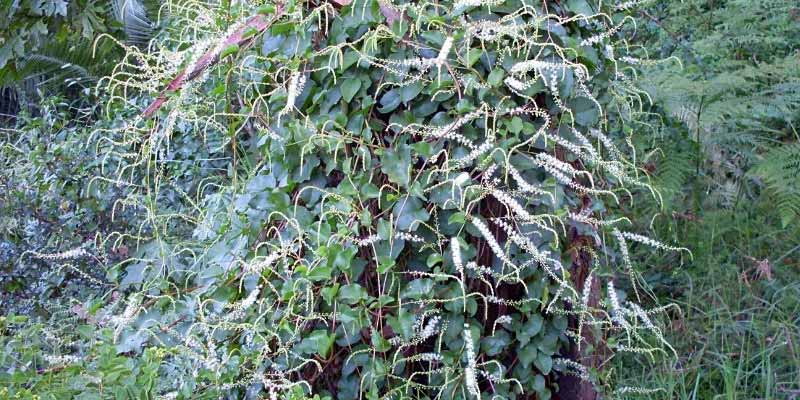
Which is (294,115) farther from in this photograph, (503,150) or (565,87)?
(565,87)

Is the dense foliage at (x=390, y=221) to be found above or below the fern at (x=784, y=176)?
above

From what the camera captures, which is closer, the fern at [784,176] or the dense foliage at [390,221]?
the dense foliage at [390,221]

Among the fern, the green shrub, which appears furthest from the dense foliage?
the fern

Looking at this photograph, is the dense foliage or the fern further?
the fern

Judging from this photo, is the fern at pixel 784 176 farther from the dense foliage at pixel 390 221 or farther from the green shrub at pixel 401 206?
the green shrub at pixel 401 206

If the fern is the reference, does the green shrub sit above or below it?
above

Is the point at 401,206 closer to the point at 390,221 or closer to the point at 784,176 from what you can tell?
the point at 390,221

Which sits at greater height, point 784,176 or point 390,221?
point 390,221

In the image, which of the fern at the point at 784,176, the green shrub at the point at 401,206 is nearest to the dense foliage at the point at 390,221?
the green shrub at the point at 401,206

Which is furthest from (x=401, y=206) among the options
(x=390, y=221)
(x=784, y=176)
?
(x=784, y=176)

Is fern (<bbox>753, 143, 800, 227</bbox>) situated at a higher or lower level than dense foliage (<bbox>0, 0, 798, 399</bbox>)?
lower

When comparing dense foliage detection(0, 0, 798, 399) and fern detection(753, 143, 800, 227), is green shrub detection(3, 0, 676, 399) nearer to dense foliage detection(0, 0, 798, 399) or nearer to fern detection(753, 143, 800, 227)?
dense foliage detection(0, 0, 798, 399)

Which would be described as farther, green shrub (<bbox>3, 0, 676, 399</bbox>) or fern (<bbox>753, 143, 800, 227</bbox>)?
fern (<bbox>753, 143, 800, 227</bbox>)

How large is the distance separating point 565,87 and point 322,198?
0.72 meters
